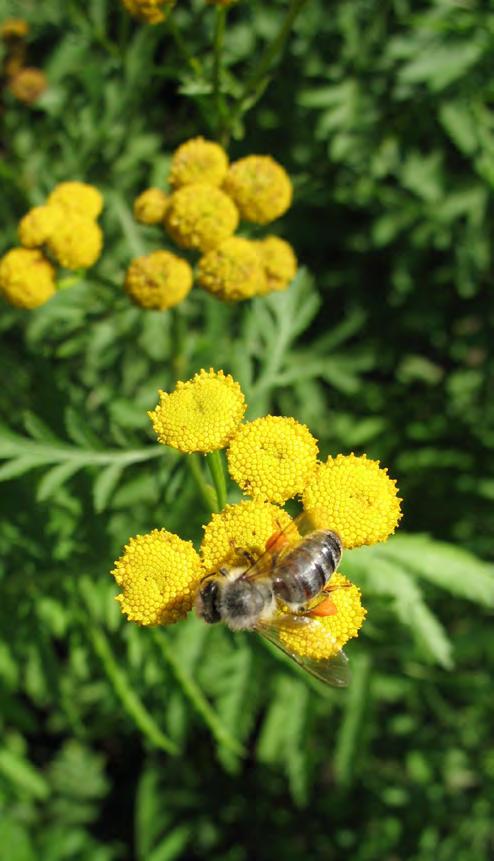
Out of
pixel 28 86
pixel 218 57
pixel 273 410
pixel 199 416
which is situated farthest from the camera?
pixel 273 410

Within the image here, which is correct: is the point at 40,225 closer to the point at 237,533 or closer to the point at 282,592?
the point at 237,533

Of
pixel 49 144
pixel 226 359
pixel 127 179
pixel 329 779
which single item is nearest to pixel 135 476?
pixel 226 359

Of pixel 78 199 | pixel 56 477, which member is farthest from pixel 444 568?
pixel 78 199

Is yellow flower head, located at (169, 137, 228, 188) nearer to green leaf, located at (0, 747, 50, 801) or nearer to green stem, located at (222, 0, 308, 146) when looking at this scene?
green stem, located at (222, 0, 308, 146)

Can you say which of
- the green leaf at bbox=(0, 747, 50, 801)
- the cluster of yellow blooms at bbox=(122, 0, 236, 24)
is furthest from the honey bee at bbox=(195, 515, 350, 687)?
the green leaf at bbox=(0, 747, 50, 801)

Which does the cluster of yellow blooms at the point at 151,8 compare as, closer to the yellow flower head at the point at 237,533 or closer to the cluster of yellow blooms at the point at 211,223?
the cluster of yellow blooms at the point at 211,223

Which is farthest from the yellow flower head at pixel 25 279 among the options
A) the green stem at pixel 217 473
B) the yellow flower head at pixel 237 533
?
the yellow flower head at pixel 237 533
